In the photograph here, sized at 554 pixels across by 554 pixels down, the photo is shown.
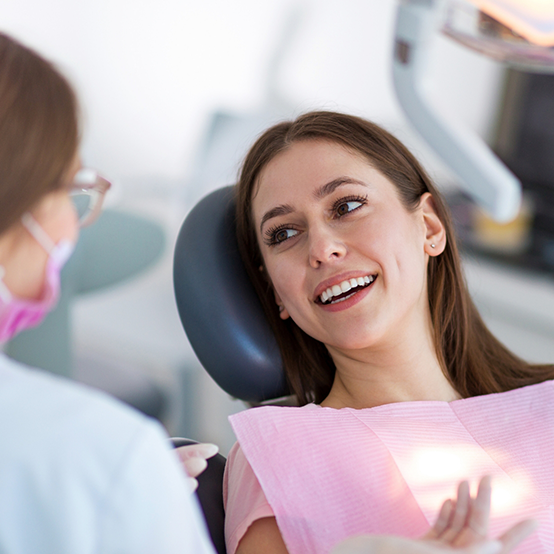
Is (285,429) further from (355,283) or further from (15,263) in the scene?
(15,263)

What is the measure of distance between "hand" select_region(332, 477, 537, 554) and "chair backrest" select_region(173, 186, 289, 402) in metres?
0.50

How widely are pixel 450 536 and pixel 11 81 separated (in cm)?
67

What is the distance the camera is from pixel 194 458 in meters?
0.88

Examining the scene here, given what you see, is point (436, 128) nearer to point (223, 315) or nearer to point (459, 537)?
point (223, 315)


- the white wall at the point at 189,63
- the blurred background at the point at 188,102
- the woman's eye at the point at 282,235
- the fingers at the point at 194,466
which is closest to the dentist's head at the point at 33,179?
the fingers at the point at 194,466

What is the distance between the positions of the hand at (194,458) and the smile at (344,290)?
328 mm

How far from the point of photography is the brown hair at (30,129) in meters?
0.57

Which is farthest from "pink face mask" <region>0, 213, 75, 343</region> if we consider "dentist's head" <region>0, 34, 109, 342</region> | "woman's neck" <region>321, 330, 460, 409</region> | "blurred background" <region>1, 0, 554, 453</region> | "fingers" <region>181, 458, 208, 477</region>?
"blurred background" <region>1, 0, 554, 453</region>

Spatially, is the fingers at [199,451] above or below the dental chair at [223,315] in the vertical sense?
below

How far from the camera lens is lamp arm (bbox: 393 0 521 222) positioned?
92 cm

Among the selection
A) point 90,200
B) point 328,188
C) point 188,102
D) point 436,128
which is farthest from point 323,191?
point 188,102

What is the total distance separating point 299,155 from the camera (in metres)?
1.17

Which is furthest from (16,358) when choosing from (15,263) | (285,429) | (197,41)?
(197,41)

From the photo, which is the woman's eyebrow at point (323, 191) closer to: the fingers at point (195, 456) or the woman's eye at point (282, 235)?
the woman's eye at point (282, 235)
